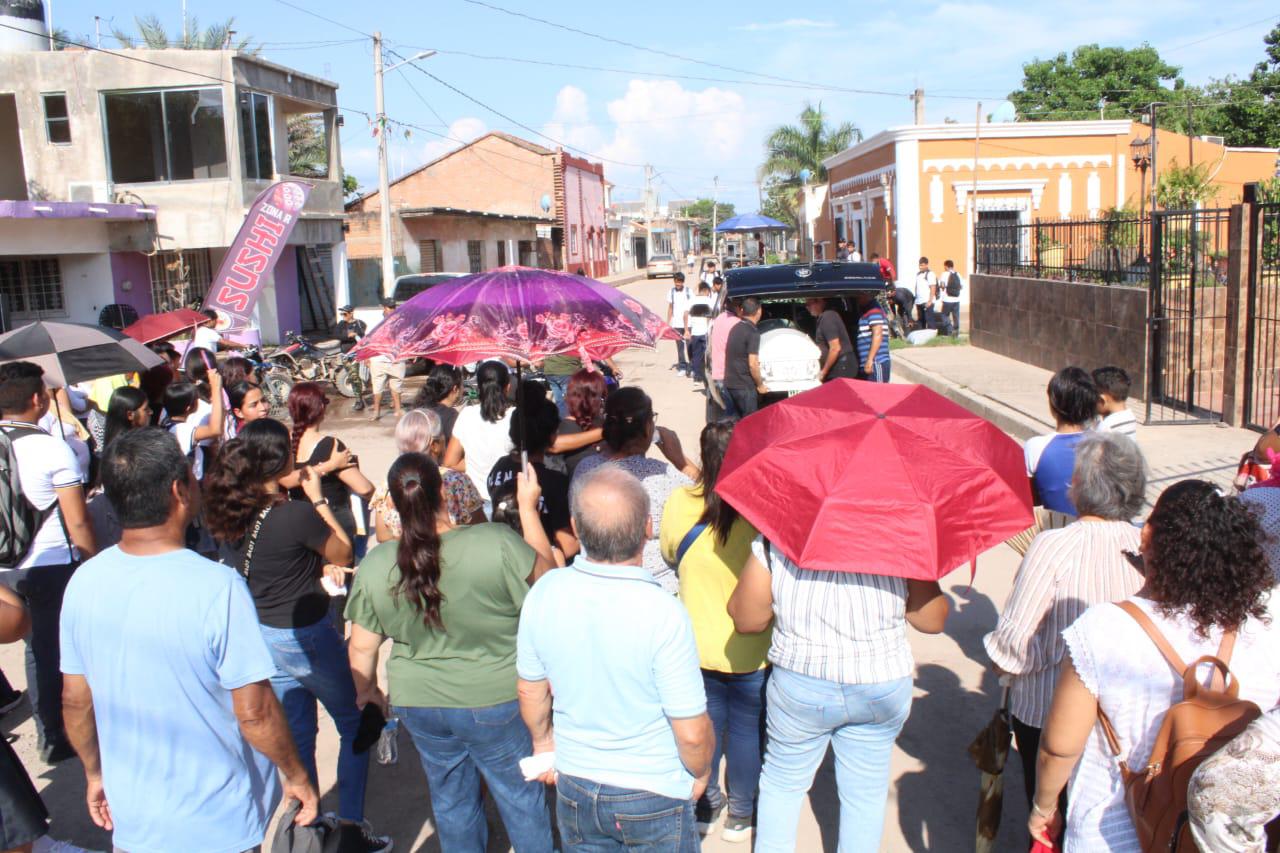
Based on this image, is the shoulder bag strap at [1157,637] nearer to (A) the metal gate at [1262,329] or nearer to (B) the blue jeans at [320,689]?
(B) the blue jeans at [320,689]

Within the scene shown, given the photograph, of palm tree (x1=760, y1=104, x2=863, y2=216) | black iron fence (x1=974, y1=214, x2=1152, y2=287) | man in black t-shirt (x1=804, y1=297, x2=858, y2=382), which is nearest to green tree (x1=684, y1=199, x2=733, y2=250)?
palm tree (x1=760, y1=104, x2=863, y2=216)

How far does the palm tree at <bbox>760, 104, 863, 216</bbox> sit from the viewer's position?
42.4 m

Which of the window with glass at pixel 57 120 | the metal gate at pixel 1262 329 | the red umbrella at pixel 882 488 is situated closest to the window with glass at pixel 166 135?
the window with glass at pixel 57 120

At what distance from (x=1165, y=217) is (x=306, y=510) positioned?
9.07 m

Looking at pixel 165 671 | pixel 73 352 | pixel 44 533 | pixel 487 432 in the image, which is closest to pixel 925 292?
pixel 487 432

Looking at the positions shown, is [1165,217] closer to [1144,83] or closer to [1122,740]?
[1122,740]

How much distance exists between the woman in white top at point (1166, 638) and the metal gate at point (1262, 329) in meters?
7.65

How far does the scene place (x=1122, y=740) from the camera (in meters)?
2.54

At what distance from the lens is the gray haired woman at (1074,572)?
3152 mm

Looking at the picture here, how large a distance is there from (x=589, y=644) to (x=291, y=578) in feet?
5.14

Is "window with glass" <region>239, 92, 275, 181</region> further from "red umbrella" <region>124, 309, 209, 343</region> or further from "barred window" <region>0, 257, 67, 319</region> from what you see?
"red umbrella" <region>124, 309, 209, 343</region>

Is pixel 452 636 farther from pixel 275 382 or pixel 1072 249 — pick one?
pixel 1072 249

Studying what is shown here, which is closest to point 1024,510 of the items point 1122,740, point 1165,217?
point 1122,740

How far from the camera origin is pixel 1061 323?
13.6m
